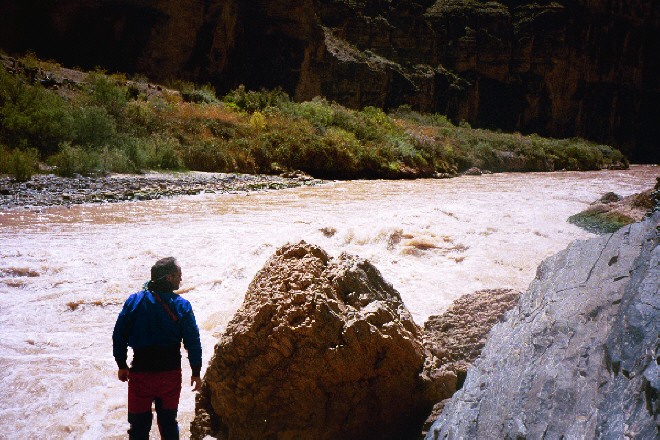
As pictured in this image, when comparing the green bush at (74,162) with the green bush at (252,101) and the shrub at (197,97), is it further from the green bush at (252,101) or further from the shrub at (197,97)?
the green bush at (252,101)

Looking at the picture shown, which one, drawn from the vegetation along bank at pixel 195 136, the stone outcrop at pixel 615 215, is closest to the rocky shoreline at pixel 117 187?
the vegetation along bank at pixel 195 136

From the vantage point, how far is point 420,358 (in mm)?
2959

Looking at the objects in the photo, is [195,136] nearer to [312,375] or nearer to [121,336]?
[121,336]

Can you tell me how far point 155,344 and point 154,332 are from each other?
0.21ft

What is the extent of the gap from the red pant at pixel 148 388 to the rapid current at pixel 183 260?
0.55 meters

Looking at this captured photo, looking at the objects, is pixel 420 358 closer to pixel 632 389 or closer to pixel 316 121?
pixel 632 389

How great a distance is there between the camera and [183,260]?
617cm

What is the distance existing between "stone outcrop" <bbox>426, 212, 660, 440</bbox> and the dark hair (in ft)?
5.21

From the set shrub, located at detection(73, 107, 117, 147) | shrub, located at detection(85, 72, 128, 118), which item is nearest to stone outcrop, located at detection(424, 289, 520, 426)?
shrub, located at detection(73, 107, 117, 147)

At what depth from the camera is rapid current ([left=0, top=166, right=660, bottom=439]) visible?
336 centimetres

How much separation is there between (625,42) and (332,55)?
37743 millimetres

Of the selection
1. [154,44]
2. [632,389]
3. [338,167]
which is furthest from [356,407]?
[154,44]

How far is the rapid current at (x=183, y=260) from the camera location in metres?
3.36

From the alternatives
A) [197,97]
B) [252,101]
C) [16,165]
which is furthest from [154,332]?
[252,101]
